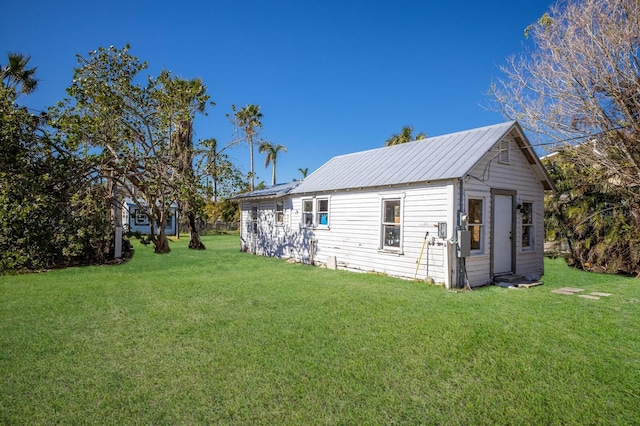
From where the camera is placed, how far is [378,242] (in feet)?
36.7

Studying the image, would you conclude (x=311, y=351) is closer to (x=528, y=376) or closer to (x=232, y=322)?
(x=232, y=322)

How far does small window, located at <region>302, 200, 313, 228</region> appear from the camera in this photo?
1466cm

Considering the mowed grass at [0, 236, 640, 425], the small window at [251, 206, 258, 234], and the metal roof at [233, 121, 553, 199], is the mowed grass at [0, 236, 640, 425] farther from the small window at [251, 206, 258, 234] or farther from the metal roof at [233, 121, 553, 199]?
the small window at [251, 206, 258, 234]

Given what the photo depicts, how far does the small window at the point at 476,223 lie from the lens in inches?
391

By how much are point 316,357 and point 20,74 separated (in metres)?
21.1

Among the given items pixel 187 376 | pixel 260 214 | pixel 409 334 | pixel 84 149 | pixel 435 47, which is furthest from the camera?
pixel 260 214

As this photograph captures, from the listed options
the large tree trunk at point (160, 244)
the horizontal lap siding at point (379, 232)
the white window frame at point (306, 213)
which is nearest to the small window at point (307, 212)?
the white window frame at point (306, 213)

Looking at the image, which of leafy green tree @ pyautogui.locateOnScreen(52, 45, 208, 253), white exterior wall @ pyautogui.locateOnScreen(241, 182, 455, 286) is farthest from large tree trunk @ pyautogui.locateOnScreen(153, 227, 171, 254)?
white exterior wall @ pyautogui.locateOnScreen(241, 182, 455, 286)

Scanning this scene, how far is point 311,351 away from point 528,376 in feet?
8.41

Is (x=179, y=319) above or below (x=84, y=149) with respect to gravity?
below

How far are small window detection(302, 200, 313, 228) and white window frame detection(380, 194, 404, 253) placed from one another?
4.20 metres

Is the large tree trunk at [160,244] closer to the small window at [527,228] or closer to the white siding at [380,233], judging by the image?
the white siding at [380,233]

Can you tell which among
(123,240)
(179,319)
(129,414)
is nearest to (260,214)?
(123,240)

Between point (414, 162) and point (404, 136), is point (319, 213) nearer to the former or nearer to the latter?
→ point (414, 162)
